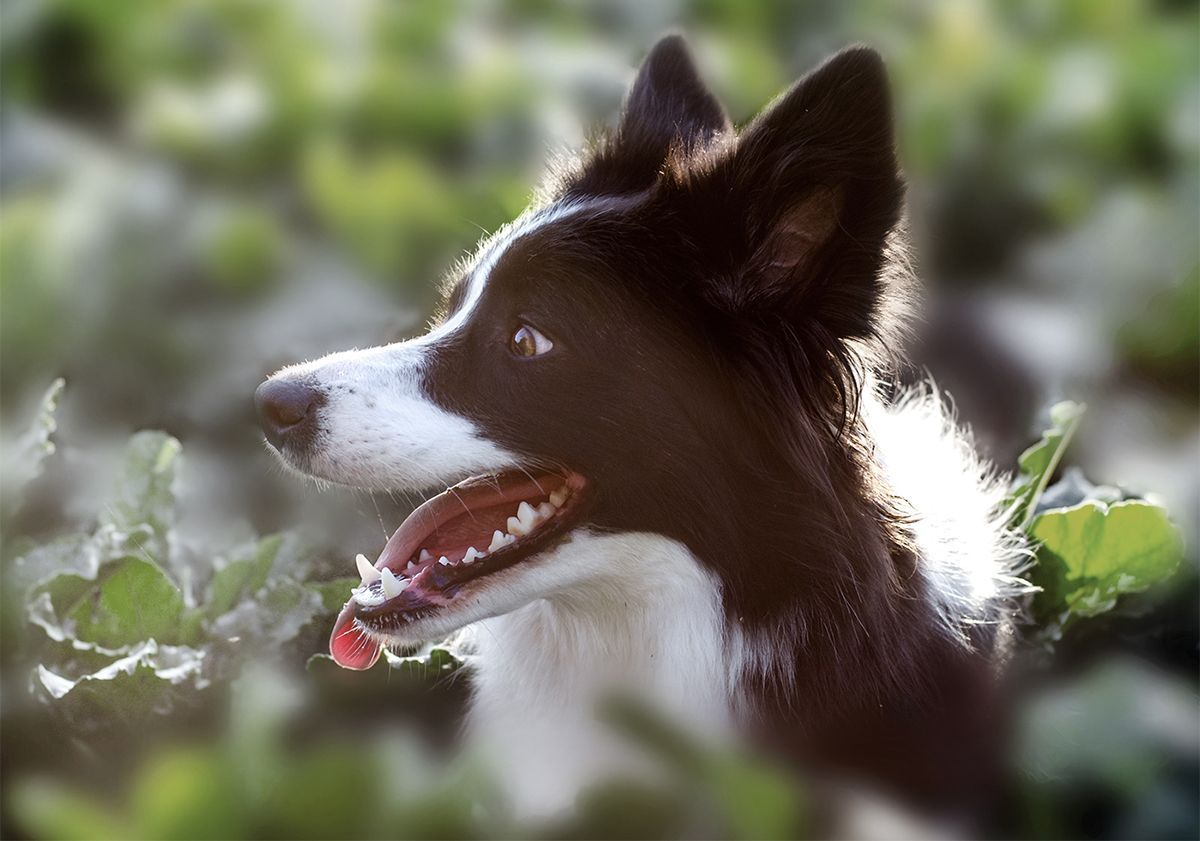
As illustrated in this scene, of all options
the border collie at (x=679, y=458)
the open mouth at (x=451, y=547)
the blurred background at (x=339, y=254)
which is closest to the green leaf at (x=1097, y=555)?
the blurred background at (x=339, y=254)

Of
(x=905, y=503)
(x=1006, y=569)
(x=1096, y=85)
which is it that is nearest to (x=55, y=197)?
(x=905, y=503)

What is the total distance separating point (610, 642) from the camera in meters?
2.54

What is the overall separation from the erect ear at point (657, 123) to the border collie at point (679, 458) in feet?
0.27

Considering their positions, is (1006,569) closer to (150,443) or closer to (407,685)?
(407,685)

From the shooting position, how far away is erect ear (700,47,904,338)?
203 cm

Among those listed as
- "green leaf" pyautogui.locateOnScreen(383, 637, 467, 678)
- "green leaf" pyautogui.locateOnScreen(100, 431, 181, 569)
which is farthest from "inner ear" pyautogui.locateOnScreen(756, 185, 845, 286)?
"green leaf" pyautogui.locateOnScreen(100, 431, 181, 569)

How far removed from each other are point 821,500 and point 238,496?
5.42 feet

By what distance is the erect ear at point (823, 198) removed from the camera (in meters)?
2.03

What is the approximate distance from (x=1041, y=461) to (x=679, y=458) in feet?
3.36

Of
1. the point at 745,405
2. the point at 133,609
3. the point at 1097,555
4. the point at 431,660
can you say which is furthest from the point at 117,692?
the point at 1097,555

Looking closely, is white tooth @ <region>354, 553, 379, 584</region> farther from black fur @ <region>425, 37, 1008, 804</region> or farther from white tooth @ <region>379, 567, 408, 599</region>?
black fur @ <region>425, 37, 1008, 804</region>

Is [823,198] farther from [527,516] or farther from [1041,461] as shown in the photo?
[1041,461]

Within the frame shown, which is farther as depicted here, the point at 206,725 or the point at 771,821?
the point at 206,725

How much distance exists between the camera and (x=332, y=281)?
323 cm
